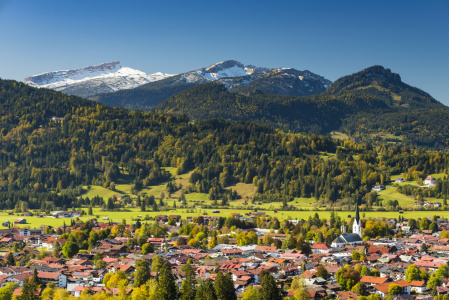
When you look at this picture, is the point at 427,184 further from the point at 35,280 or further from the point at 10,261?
the point at 35,280

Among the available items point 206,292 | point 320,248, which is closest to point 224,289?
point 206,292

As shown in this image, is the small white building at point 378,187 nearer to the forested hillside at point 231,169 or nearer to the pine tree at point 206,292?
the forested hillside at point 231,169

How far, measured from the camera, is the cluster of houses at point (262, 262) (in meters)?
66.4

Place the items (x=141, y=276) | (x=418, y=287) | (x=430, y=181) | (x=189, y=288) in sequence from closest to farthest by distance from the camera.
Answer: (x=189, y=288), (x=418, y=287), (x=141, y=276), (x=430, y=181)

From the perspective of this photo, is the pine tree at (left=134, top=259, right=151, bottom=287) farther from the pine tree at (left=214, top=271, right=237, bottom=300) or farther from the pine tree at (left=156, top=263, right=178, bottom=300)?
the pine tree at (left=214, top=271, right=237, bottom=300)

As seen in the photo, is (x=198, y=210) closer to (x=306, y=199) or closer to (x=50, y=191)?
(x=306, y=199)

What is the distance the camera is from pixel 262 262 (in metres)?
78.2

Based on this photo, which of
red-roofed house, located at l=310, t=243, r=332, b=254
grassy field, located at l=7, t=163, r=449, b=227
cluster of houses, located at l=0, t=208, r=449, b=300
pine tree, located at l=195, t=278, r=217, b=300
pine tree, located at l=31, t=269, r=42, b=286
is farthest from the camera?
grassy field, located at l=7, t=163, r=449, b=227

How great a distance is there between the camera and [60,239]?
98062 millimetres

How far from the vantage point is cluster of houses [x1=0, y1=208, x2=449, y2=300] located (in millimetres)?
66375

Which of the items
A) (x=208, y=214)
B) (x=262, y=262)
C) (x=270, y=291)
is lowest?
(x=262, y=262)

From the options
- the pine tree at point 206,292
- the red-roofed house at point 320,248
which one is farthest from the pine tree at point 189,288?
the red-roofed house at point 320,248

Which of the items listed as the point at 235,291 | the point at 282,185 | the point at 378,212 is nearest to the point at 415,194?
the point at 378,212

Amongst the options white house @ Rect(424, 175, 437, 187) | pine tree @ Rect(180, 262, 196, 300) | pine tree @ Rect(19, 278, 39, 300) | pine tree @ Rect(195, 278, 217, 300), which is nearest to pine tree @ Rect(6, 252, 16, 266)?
pine tree @ Rect(19, 278, 39, 300)
